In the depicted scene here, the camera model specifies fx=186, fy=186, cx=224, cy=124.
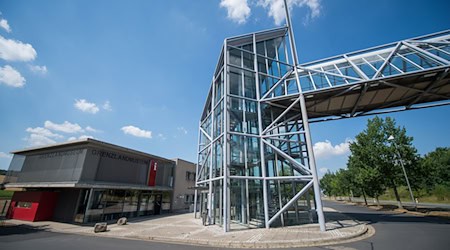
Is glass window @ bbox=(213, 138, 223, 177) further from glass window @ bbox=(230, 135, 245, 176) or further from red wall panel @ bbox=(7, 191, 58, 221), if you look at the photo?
red wall panel @ bbox=(7, 191, 58, 221)

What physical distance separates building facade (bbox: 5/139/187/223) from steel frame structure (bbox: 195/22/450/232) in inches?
304

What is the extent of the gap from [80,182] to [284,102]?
1644cm

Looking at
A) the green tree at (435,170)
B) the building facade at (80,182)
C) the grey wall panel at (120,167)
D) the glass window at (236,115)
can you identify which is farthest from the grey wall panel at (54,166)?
the green tree at (435,170)

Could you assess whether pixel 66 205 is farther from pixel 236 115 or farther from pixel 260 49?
pixel 260 49

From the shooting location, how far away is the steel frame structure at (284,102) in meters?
11.8

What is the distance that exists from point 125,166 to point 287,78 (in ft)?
55.7

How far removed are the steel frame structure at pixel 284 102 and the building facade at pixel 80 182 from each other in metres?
7.72

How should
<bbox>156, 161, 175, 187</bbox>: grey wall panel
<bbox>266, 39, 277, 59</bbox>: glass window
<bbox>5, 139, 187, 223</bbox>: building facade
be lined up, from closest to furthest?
<bbox>5, 139, 187, 223</bbox>: building facade
<bbox>266, 39, 277, 59</bbox>: glass window
<bbox>156, 161, 175, 187</bbox>: grey wall panel

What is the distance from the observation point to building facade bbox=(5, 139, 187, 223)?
14781 millimetres

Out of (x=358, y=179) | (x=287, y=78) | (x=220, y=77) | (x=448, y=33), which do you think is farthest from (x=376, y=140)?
(x=220, y=77)

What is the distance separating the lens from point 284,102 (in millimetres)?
14789

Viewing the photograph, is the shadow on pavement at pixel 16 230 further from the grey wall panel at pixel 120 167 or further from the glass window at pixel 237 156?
the glass window at pixel 237 156

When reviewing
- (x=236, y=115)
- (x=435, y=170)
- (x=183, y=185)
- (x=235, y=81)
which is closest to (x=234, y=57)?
(x=235, y=81)

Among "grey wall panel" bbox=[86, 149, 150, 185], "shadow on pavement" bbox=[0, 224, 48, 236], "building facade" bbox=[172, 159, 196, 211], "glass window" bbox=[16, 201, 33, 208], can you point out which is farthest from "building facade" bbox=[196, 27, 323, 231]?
"glass window" bbox=[16, 201, 33, 208]
